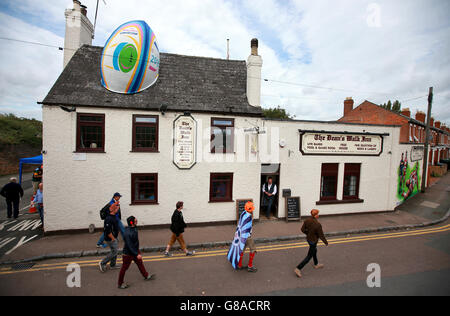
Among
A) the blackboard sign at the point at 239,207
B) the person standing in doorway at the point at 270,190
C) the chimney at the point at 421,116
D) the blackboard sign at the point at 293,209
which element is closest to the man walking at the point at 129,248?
the blackboard sign at the point at 239,207

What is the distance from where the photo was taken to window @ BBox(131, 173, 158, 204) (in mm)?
9078

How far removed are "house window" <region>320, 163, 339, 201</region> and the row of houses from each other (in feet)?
0.18

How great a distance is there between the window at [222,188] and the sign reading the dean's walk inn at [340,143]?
4.12 m

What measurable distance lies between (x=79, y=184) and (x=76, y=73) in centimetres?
491

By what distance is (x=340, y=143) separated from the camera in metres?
11.2

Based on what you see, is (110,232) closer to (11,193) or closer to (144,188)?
(144,188)

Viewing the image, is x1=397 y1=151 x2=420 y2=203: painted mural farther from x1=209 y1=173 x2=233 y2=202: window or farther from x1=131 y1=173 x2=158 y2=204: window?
x1=131 y1=173 x2=158 y2=204: window

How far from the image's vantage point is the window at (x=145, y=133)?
29.5 ft

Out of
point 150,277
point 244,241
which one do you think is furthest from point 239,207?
point 150,277

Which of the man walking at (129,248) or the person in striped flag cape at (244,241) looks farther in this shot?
the person in striped flag cape at (244,241)

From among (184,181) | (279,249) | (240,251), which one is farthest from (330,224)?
(184,181)

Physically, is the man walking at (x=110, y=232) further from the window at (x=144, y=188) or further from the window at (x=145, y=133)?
the window at (x=145, y=133)

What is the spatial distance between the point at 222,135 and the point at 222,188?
2.55m
